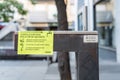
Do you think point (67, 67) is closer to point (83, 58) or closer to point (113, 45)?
point (83, 58)

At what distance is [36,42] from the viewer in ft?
17.8

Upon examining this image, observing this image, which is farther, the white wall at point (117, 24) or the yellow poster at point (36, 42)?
the white wall at point (117, 24)

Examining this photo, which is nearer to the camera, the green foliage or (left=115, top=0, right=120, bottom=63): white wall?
(left=115, top=0, right=120, bottom=63): white wall

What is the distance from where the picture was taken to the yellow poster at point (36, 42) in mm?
5426

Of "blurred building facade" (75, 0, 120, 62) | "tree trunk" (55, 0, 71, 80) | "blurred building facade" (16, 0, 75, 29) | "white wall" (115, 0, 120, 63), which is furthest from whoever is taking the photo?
"blurred building facade" (16, 0, 75, 29)

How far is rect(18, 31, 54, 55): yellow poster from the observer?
543cm

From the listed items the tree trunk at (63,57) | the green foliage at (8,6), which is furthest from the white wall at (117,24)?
the green foliage at (8,6)

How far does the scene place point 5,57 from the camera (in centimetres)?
2042

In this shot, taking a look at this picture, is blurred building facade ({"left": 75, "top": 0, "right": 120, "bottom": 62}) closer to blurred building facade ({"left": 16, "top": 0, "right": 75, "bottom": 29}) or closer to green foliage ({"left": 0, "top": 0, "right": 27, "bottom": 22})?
green foliage ({"left": 0, "top": 0, "right": 27, "bottom": 22})

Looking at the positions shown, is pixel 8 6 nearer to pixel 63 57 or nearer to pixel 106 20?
pixel 106 20

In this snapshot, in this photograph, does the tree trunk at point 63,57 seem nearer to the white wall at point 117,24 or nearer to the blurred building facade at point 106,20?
the blurred building facade at point 106,20

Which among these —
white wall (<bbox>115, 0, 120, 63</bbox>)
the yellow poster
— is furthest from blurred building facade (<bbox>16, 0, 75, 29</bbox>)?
the yellow poster

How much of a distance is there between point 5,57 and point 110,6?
741 centimetres

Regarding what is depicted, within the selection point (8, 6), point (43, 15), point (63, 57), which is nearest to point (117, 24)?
point (63, 57)
